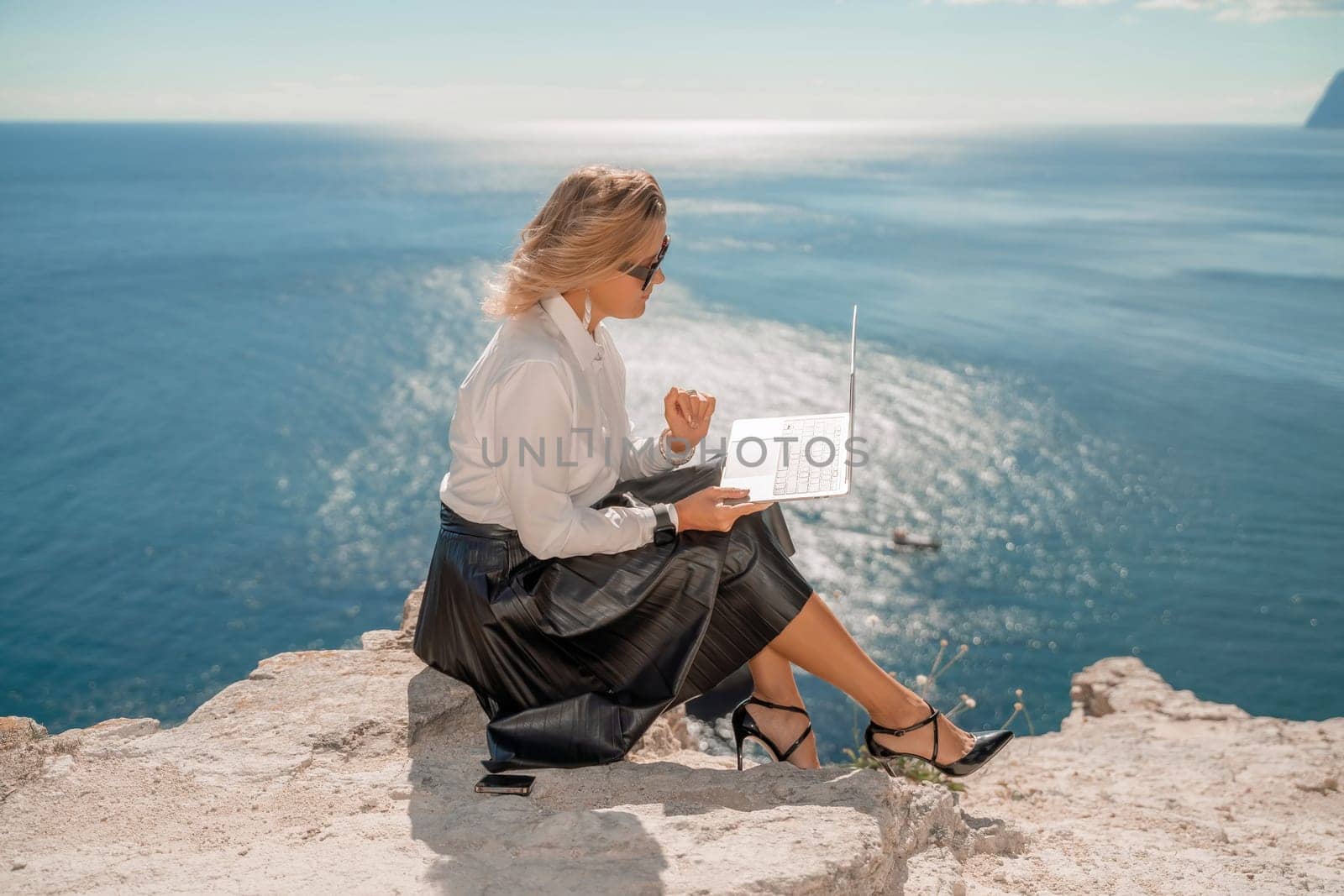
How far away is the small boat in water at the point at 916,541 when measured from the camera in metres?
29.9

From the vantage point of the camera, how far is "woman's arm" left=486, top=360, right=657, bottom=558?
320 centimetres

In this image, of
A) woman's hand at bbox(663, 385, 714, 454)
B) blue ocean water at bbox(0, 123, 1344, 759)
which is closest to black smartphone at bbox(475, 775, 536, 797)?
woman's hand at bbox(663, 385, 714, 454)

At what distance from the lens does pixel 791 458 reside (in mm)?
3738

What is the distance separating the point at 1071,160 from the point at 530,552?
19114 centimetres

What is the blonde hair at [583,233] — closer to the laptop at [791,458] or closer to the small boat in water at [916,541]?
the laptop at [791,458]

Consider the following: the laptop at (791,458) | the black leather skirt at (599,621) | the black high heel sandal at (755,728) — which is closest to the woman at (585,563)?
the black leather skirt at (599,621)

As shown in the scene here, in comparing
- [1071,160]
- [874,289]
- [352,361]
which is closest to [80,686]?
[352,361]

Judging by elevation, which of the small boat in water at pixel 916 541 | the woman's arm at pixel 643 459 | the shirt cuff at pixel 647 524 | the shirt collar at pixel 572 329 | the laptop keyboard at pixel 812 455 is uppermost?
the shirt collar at pixel 572 329

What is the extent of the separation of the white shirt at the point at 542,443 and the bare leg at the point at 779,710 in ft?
2.61

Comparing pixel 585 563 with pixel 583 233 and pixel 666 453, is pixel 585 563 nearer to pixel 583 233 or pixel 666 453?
pixel 666 453

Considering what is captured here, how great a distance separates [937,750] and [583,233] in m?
2.28

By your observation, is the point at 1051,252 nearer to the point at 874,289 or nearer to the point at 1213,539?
the point at 874,289

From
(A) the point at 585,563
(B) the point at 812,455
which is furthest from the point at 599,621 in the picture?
(B) the point at 812,455

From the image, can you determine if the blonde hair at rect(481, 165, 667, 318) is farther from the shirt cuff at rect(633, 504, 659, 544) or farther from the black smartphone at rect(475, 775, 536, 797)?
the black smartphone at rect(475, 775, 536, 797)
